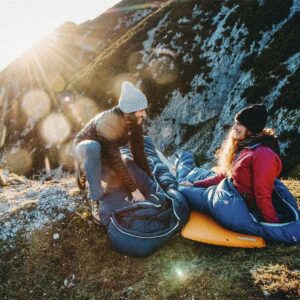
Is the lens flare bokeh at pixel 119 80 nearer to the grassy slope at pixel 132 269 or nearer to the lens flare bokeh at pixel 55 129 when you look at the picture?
the lens flare bokeh at pixel 55 129

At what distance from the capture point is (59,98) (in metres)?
57.3

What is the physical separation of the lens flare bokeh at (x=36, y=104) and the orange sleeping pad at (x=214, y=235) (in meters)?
54.7

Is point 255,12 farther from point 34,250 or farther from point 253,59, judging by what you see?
point 34,250

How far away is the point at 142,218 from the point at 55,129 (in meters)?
47.6

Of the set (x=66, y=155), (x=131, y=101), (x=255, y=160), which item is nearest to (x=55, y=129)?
(x=66, y=155)

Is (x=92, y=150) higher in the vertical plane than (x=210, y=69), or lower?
higher

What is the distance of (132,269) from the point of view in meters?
6.76

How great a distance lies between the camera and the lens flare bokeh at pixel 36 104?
5947 cm

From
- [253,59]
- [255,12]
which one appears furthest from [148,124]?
[255,12]

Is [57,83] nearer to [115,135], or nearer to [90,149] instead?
[115,135]

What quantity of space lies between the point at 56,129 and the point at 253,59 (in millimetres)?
31237

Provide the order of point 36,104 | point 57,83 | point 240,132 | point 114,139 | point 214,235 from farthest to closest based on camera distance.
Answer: point 57,83
point 36,104
point 114,139
point 240,132
point 214,235

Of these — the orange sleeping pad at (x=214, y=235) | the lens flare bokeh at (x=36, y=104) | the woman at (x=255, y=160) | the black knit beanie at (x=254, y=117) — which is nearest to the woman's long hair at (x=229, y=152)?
the woman at (x=255, y=160)

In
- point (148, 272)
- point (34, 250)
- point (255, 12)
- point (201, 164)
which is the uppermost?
point (34, 250)
